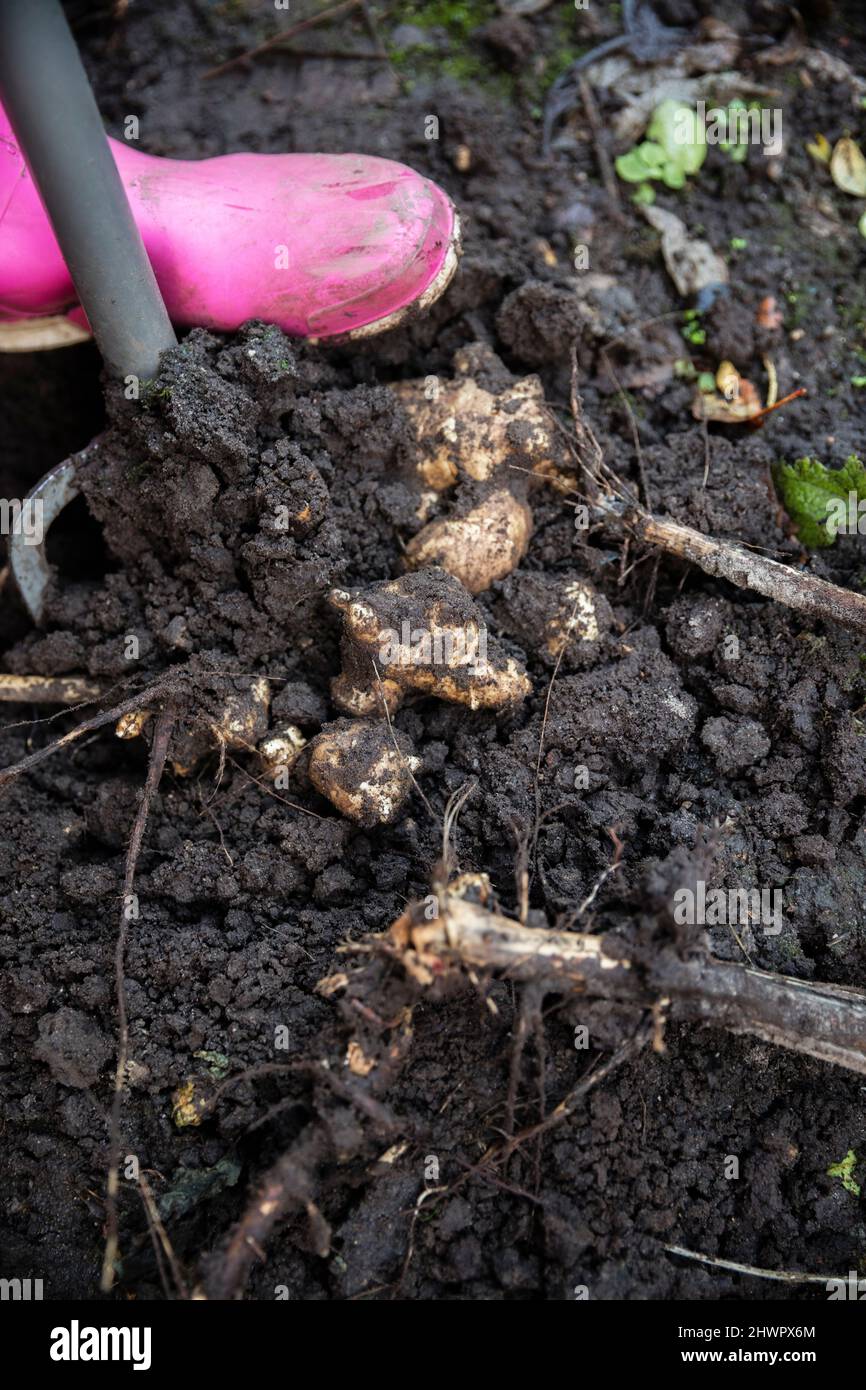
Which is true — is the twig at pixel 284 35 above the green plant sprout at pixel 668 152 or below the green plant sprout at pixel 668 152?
above

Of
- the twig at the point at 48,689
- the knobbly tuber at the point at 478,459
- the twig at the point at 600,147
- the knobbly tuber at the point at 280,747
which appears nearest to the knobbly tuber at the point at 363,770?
the knobbly tuber at the point at 280,747

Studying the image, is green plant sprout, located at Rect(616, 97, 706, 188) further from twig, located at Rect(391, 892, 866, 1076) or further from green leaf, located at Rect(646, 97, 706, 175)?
twig, located at Rect(391, 892, 866, 1076)

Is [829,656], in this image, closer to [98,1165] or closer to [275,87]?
[98,1165]

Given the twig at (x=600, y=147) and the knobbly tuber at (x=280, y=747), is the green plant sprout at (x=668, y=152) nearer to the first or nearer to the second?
the twig at (x=600, y=147)

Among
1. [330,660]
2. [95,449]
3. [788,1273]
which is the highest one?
[95,449]

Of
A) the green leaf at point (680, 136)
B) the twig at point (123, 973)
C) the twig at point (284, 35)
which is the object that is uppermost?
the twig at point (284, 35)

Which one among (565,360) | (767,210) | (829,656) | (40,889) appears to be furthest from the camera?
(767,210)
